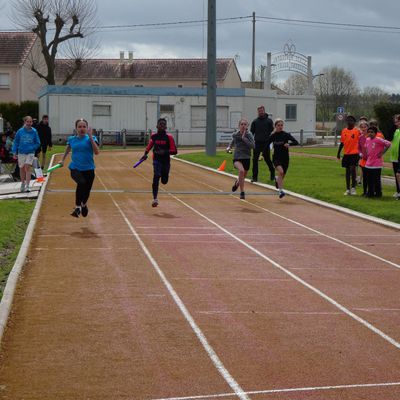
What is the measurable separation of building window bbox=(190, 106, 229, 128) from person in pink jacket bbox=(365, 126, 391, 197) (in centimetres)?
3696

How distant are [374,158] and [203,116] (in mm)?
37699

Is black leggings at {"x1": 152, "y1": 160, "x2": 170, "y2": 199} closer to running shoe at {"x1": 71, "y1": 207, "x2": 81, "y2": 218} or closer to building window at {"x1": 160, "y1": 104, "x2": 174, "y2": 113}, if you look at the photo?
running shoe at {"x1": 71, "y1": 207, "x2": 81, "y2": 218}

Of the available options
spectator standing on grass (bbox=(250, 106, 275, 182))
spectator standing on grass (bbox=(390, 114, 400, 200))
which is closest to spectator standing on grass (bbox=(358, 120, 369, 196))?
spectator standing on grass (bbox=(390, 114, 400, 200))

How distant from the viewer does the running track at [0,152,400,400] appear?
589cm

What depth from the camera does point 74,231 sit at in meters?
13.1

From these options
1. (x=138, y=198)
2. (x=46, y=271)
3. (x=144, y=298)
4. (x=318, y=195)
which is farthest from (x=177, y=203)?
(x=144, y=298)

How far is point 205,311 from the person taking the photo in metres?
7.96

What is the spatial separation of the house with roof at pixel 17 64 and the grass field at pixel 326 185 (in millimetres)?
41333

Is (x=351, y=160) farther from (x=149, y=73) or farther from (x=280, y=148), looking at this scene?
(x=149, y=73)

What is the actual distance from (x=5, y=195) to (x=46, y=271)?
971 centimetres

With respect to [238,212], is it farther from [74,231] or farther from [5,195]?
[5,195]

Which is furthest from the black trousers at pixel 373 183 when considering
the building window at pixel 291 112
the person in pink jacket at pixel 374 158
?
the building window at pixel 291 112

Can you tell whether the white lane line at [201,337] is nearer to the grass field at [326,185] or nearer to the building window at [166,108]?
the grass field at [326,185]

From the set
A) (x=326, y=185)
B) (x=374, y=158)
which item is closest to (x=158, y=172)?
(x=374, y=158)
